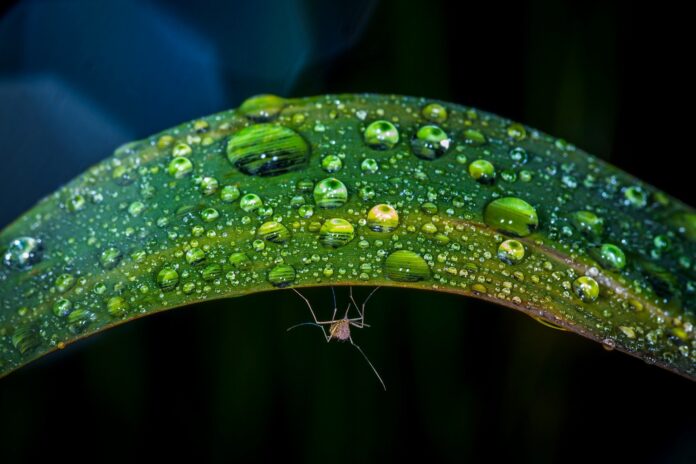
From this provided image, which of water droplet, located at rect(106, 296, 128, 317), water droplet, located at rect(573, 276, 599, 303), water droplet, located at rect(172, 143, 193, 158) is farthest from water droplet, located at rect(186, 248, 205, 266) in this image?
water droplet, located at rect(573, 276, 599, 303)

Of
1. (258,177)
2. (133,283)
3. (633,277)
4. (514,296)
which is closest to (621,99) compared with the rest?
(633,277)

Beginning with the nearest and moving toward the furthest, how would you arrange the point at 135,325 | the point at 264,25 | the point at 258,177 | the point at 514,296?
the point at 514,296 → the point at 258,177 → the point at 135,325 → the point at 264,25

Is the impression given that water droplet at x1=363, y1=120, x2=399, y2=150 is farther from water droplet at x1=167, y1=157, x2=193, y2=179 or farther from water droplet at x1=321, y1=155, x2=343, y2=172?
water droplet at x1=167, y1=157, x2=193, y2=179

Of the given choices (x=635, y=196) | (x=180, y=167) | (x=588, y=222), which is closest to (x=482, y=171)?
(x=588, y=222)

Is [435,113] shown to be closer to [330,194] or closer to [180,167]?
[330,194]

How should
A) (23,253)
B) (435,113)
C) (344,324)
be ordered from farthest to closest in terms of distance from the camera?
1. (344,324)
2. (435,113)
3. (23,253)

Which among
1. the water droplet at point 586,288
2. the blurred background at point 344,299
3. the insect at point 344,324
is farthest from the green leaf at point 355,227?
the blurred background at point 344,299

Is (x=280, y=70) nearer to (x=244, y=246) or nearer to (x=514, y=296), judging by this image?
(x=244, y=246)
